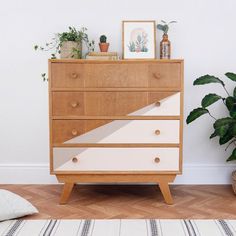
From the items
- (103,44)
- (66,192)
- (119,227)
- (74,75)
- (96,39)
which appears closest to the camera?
(119,227)

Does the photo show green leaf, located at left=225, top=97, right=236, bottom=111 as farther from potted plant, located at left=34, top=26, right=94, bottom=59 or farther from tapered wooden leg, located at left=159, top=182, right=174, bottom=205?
potted plant, located at left=34, top=26, right=94, bottom=59

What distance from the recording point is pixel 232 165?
3277 mm

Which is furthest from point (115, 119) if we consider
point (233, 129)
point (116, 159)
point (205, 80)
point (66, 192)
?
point (233, 129)

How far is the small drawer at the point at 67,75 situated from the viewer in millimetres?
2652

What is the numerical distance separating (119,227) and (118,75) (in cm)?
100

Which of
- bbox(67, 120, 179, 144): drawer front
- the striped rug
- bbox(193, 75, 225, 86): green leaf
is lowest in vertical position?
the striped rug

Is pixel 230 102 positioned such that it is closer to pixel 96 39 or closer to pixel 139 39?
pixel 139 39

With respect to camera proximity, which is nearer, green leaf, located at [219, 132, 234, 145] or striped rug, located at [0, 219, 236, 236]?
striped rug, located at [0, 219, 236, 236]

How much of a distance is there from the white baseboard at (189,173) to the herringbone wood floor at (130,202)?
0.07 meters

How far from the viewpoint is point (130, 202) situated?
2844mm

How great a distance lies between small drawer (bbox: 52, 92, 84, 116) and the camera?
2.67 metres

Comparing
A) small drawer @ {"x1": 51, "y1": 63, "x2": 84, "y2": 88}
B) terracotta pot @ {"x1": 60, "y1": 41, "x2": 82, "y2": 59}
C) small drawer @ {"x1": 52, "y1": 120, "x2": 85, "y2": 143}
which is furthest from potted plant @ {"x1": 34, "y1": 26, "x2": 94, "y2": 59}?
small drawer @ {"x1": 52, "y1": 120, "x2": 85, "y2": 143}

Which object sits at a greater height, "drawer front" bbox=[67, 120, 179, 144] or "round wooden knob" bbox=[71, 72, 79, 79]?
"round wooden knob" bbox=[71, 72, 79, 79]

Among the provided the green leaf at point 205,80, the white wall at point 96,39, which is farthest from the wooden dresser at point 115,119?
the white wall at point 96,39
